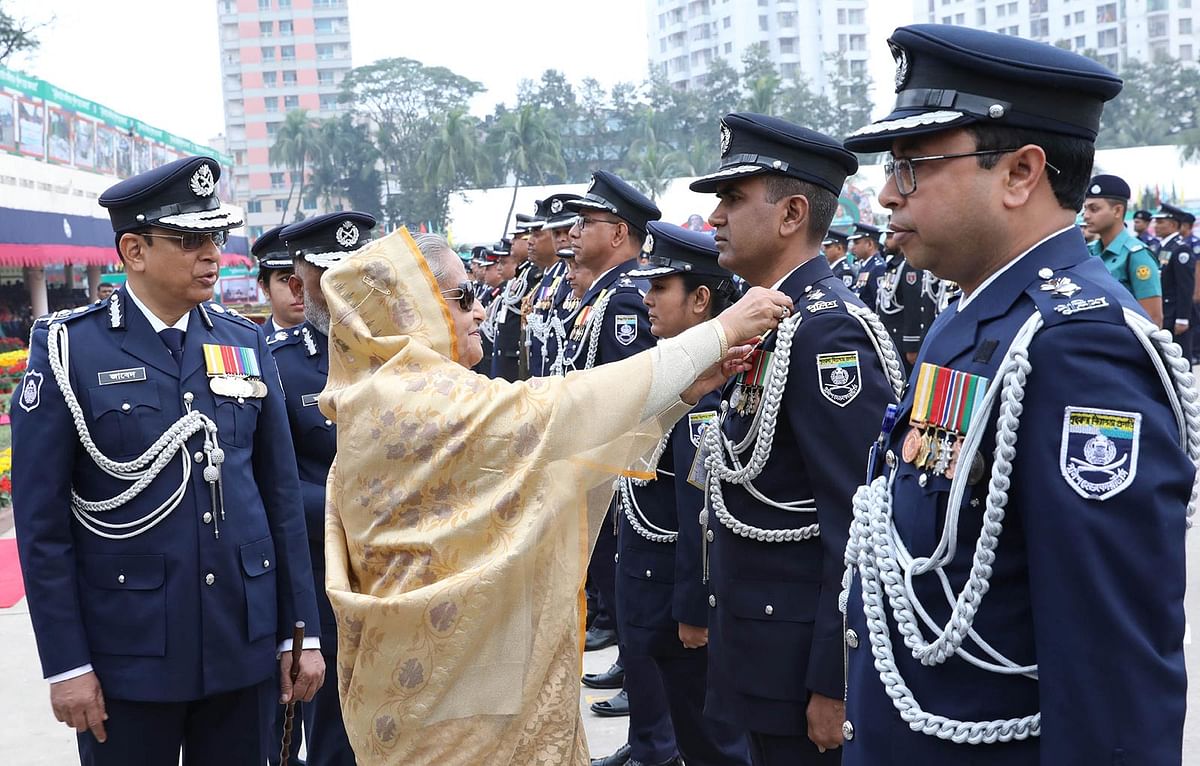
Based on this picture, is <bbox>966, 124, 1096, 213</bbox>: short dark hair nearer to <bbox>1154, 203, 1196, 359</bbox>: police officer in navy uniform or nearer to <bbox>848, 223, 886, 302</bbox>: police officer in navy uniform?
<bbox>848, 223, 886, 302</bbox>: police officer in navy uniform

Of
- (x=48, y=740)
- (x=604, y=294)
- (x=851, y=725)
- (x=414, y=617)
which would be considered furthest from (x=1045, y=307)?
(x=48, y=740)

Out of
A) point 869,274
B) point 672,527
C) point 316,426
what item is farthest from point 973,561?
point 869,274

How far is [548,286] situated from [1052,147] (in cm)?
785

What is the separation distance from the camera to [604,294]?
5.46 metres

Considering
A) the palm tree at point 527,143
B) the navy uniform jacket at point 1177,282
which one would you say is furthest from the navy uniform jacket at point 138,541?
the palm tree at point 527,143

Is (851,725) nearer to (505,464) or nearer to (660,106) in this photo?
(505,464)

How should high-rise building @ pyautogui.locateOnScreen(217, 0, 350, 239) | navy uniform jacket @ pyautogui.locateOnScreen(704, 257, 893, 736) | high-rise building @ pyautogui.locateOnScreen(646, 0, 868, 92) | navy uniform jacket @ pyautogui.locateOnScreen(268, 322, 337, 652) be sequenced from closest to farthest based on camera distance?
navy uniform jacket @ pyautogui.locateOnScreen(704, 257, 893, 736), navy uniform jacket @ pyautogui.locateOnScreen(268, 322, 337, 652), high-rise building @ pyautogui.locateOnScreen(217, 0, 350, 239), high-rise building @ pyautogui.locateOnScreen(646, 0, 868, 92)

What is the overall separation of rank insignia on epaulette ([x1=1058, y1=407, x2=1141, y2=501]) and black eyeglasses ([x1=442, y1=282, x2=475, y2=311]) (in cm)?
150

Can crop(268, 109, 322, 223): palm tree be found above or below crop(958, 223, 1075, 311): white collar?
above

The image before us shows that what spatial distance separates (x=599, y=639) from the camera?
6051 mm

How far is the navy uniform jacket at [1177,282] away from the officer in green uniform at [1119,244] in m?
6.62

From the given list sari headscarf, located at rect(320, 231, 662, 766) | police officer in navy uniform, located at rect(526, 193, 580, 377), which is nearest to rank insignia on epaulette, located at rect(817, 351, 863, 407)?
sari headscarf, located at rect(320, 231, 662, 766)

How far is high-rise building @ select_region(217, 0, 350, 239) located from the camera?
101000 millimetres

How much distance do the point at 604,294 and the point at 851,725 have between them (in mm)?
3655
